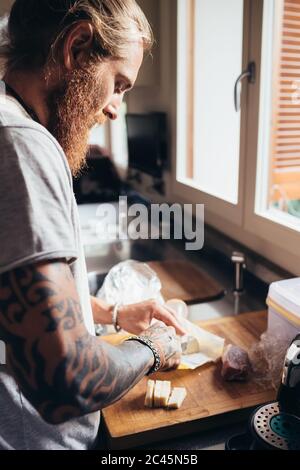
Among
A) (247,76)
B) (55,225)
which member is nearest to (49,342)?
(55,225)

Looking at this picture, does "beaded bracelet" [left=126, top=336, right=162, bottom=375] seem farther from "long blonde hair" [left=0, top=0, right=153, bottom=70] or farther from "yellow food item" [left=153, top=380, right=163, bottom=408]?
"long blonde hair" [left=0, top=0, right=153, bottom=70]

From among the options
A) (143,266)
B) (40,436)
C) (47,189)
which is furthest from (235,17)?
(40,436)

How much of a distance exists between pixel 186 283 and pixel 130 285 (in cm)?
21

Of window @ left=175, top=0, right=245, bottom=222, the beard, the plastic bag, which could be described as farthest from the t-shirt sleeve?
window @ left=175, top=0, right=245, bottom=222

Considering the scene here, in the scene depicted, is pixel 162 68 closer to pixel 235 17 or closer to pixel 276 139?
pixel 235 17

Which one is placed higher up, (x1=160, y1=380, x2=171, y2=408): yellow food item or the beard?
the beard

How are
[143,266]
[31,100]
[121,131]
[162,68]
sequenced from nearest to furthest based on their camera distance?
→ [31,100]
[143,266]
[162,68]
[121,131]

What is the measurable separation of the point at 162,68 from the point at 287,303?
157 centimetres

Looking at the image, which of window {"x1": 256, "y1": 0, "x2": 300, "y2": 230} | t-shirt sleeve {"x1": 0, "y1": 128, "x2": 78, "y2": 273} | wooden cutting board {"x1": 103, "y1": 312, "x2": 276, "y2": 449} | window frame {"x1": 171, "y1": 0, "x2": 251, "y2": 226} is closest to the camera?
t-shirt sleeve {"x1": 0, "y1": 128, "x2": 78, "y2": 273}

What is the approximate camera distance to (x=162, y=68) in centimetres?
216

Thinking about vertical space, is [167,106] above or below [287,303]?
above

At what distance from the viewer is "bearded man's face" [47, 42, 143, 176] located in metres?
0.70

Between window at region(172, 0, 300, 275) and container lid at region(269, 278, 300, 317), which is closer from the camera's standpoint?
container lid at region(269, 278, 300, 317)

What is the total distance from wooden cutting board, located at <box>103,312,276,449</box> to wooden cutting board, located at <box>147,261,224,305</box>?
42 cm
